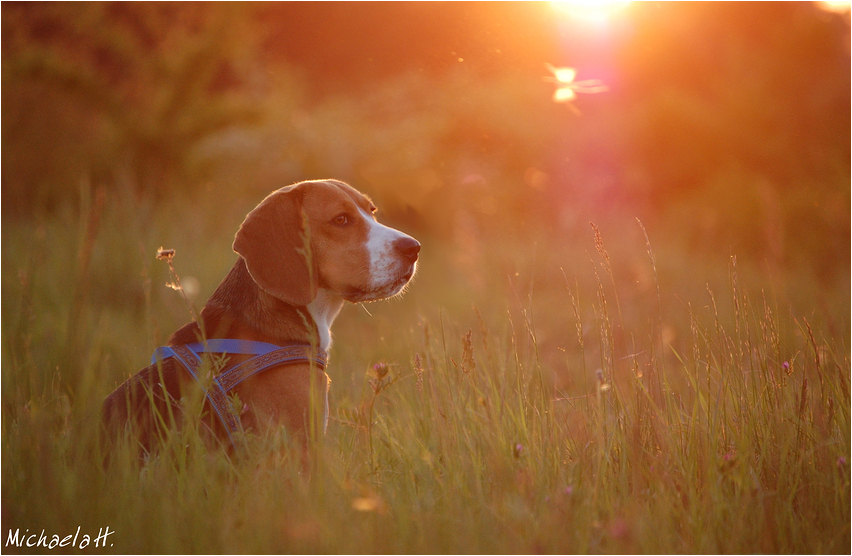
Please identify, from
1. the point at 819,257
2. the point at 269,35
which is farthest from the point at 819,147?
the point at 269,35

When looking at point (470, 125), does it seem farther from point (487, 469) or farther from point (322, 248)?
point (487, 469)

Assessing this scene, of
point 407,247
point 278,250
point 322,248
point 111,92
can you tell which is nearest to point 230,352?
point 278,250

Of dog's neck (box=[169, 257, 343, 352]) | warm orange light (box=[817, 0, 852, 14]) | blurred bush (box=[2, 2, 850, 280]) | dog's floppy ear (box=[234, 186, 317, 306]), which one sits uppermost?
warm orange light (box=[817, 0, 852, 14])

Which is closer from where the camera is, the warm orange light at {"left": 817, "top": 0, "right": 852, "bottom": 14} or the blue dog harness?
the blue dog harness

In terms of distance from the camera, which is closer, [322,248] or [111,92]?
[322,248]

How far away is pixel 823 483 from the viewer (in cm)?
222

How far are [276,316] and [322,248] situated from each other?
1.70ft

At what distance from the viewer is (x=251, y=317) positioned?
2893 millimetres

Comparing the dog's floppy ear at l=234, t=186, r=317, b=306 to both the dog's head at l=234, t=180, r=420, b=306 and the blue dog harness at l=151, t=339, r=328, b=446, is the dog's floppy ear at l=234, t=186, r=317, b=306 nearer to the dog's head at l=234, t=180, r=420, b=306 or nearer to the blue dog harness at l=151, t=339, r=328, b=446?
the dog's head at l=234, t=180, r=420, b=306

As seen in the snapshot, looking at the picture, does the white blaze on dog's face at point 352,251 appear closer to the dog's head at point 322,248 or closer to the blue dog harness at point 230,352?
the dog's head at point 322,248

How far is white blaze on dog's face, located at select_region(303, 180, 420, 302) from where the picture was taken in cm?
317

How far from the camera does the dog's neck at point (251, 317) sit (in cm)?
283

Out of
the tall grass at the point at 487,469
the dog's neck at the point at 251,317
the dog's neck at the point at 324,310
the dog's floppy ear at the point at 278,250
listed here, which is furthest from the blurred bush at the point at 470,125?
the tall grass at the point at 487,469

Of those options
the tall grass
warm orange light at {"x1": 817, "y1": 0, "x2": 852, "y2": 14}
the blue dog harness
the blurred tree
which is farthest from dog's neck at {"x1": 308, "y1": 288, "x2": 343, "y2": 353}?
warm orange light at {"x1": 817, "y1": 0, "x2": 852, "y2": 14}
